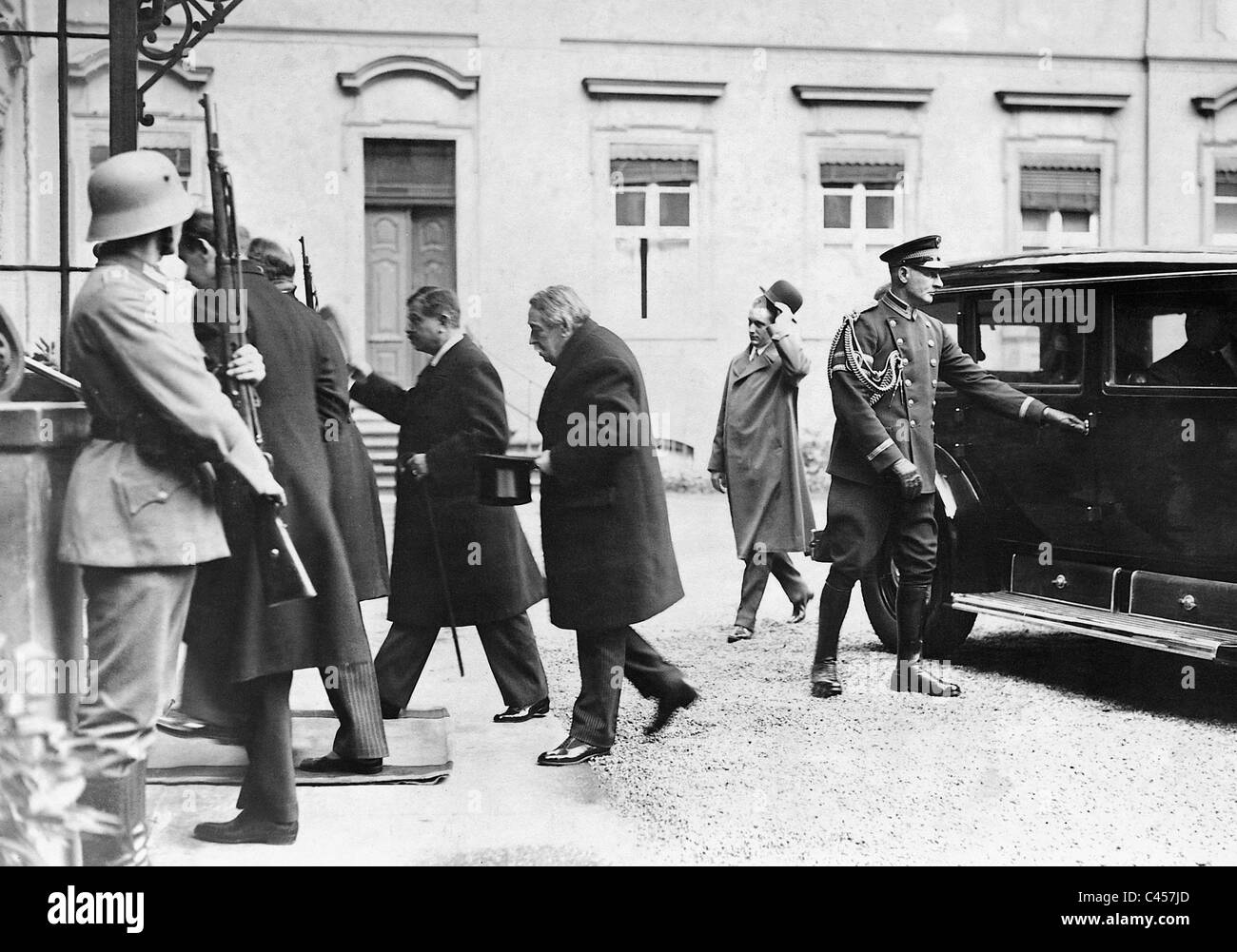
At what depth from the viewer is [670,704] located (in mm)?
4488

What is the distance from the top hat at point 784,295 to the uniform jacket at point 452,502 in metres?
1.19

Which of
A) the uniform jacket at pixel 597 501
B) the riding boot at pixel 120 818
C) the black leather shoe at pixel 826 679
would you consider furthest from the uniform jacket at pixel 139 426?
the black leather shoe at pixel 826 679

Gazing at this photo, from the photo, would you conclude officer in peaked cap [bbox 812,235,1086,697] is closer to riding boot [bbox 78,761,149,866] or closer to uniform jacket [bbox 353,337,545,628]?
uniform jacket [bbox 353,337,545,628]

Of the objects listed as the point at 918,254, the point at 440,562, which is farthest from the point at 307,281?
the point at 918,254

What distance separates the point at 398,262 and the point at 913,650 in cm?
232

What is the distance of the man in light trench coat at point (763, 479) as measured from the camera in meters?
5.77

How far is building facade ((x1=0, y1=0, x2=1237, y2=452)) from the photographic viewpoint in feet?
15.3

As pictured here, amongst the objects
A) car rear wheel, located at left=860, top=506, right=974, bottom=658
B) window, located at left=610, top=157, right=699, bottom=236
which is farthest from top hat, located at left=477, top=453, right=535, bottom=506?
car rear wheel, located at left=860, top=506, right=974, bottom=658

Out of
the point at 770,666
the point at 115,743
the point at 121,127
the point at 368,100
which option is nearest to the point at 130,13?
the point at 121,127

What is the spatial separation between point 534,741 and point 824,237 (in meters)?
2.17

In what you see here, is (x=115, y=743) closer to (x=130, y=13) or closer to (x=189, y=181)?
(x=189, y=181)

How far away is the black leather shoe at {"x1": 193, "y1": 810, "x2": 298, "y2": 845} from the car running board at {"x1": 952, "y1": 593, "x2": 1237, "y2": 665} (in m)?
2.68

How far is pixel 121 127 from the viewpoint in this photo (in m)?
3.89
